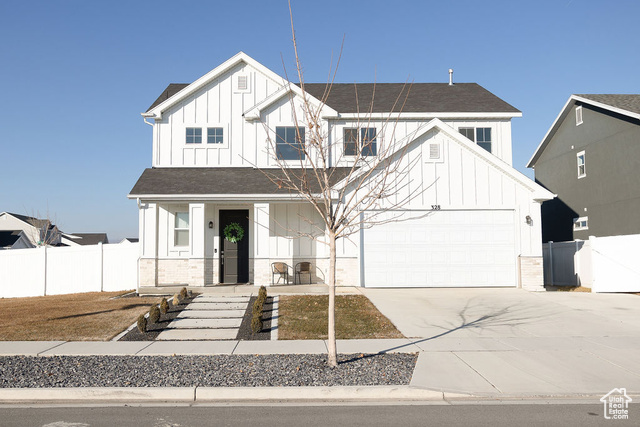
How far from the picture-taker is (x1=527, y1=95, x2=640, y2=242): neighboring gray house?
2062cm

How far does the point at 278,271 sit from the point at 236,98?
686 cm

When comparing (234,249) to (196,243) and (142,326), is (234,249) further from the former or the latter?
(142,326)

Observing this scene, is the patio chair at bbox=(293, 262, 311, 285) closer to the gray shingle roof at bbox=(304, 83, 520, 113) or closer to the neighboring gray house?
the gray shingle roof at bbox=(304, 83, 520, 113)

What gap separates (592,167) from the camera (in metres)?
23.2

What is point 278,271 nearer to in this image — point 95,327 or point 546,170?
point 95,327

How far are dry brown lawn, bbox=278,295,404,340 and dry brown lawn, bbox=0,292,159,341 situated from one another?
146 inches

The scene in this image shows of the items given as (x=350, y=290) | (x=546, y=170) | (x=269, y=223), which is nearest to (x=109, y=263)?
(x=269, y=223)

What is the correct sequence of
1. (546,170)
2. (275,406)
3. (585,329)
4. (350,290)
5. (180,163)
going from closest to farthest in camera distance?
1. (275,406)
2. (585,329)
3. (350,290)
4. (180,163)
5. (546,170)

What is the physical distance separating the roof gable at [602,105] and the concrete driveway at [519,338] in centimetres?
919

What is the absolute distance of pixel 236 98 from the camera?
18469mm

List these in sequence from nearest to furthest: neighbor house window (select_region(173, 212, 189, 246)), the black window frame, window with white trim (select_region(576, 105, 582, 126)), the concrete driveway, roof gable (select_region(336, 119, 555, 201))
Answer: the concrete driveway → roof gable (select_region(336, 119, 555, 201)) → neighbor house window (select_region(173, 212, 189, 246)) → the black window frame → window with white trim (select_region(576, 105, 582, 126))

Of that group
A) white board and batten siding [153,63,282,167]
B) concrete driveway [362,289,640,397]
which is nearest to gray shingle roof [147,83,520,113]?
white board and batten siding [153,63,282,167]

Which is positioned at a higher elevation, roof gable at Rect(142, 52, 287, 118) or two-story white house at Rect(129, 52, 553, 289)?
roof gable at Rect(142, 52, 287, 118)

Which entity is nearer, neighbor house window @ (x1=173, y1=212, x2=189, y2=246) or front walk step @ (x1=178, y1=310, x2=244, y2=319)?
front walk step @ (x1=178, y1=310, x2=244, y2=319)
